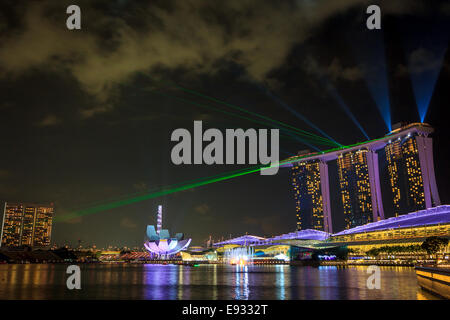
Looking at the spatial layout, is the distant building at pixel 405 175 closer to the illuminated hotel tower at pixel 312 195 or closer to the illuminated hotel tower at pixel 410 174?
the illuminated hotel tower at pixel 410 174

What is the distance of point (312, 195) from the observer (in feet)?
595

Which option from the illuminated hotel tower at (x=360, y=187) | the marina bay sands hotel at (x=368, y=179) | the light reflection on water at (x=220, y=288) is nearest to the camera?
the light reflection on water at (x=220, y=288)

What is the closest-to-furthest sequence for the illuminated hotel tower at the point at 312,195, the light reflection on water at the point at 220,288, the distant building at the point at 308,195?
the light reflection on water at the point at 220,288 → the illuminated hotel tower at the point at 312,195 → the distant building at the point at 308,195

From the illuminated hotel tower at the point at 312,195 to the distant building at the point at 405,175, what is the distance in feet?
140

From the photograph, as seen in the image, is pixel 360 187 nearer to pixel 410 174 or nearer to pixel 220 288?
pixel 410 174

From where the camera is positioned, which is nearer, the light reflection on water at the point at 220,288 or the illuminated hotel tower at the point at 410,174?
the light reflection on water at the point at 220,288

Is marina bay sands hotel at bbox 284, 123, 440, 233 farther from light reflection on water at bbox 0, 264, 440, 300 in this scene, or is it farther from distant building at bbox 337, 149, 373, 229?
light reflection on water at bbox 0, 264, 440, 300

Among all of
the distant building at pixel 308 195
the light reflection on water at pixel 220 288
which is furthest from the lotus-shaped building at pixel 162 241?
the light reflection on water at pixel 220 288

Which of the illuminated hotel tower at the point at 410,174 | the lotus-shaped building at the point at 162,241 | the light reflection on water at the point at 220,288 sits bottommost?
the light reflection on water at the point at 220,288

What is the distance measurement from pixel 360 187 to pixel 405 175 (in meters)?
33.0

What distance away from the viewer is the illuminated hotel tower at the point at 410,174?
359ft

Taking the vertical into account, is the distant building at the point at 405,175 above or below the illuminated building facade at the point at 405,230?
above
